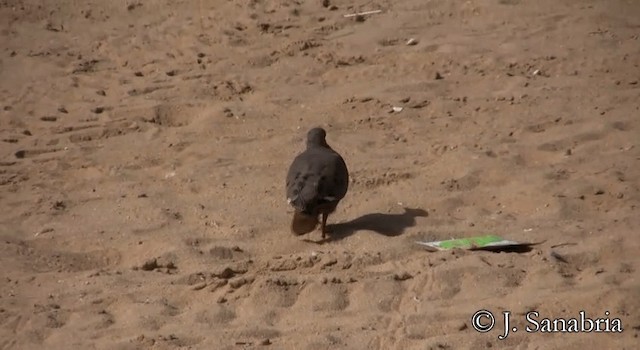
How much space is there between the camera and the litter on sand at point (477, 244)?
6.33 meters

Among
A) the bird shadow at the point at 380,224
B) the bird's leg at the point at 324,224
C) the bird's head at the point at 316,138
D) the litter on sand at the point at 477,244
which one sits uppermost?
the bird's head at the point at 316,138

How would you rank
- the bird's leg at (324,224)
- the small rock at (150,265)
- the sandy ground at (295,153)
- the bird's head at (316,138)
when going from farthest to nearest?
the bird's head at (316,138) → the bird's leg at (324,224) → the small rock at (150,265) → the sandy ground at (295,153)

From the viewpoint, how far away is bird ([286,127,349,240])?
6.50m

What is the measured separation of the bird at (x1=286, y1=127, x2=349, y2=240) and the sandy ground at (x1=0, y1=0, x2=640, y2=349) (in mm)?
169

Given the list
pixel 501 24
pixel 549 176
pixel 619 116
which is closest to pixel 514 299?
pixel 549 176

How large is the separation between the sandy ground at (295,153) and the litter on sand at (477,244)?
0.16m

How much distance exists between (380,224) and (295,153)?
1518mm

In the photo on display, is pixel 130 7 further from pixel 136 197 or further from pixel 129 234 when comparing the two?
pixel 129 234

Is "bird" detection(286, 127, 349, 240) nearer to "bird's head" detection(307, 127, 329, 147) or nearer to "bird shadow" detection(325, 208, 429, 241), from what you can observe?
"bird shadow" detection(325, 208, 429, 241)

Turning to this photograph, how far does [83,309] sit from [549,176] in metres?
3.51

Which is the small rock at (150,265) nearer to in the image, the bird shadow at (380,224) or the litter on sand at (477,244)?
the bird shadow at (380,224)

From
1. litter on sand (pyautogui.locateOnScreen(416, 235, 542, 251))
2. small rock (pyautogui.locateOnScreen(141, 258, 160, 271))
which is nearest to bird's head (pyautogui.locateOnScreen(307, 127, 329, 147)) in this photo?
litter on sand (pyautogui.locateOnScreen(416, 235, 542, 251))

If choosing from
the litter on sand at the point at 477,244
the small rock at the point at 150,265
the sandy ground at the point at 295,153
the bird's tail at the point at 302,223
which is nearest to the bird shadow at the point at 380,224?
the sandy ground at the point at 295,153

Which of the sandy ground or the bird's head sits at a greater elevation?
the bird's head
